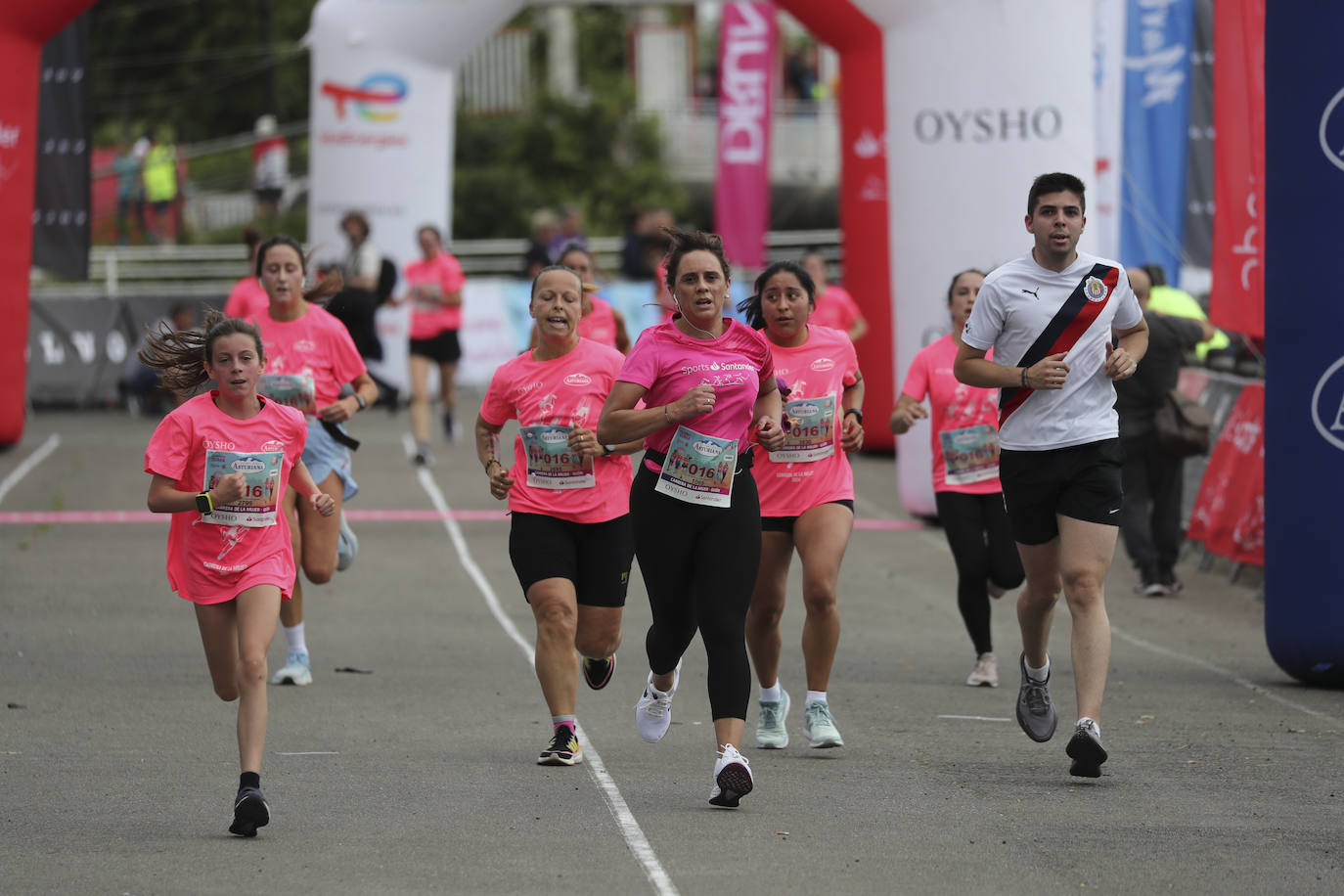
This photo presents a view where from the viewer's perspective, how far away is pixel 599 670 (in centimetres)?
783

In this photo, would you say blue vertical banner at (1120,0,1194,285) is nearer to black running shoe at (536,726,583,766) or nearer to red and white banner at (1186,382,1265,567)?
red and white banner at (1186,382,1265,567)

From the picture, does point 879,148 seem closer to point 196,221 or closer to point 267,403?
point 267,403

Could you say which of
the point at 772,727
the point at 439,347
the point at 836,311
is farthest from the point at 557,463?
the point at 439,347

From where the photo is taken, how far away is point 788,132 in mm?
40250

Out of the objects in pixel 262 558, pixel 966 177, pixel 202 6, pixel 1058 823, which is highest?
pixel 202 6

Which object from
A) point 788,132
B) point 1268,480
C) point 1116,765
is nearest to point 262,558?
point 1116,765

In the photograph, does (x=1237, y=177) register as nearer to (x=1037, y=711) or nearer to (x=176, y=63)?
(x=1037, y=711)

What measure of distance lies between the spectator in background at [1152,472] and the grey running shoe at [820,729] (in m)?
5.51

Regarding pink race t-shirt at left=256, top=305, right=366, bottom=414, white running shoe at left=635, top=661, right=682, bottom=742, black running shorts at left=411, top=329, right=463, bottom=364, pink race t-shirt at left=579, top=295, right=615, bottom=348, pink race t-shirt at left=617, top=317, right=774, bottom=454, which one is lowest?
white running shoe at left=635, top=661, right=682, bottom=742

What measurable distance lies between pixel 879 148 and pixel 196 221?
2162 centimetres

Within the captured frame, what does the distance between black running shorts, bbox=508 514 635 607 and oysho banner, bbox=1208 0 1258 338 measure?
5802 mm

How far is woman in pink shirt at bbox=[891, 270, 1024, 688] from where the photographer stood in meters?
9.52

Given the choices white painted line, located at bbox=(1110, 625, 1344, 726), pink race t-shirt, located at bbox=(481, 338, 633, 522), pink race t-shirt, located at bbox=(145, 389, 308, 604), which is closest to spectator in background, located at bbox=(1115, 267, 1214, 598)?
white painted line, located at bbox=(1110, 625, 1344, 726)

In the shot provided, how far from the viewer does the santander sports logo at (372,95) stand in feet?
71.9
